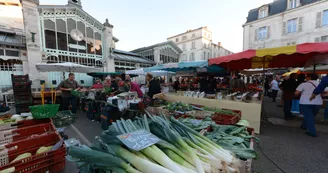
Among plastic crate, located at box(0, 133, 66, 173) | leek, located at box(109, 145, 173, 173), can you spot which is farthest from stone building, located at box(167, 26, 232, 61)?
leek, located at box(109, 145, 173, 173)

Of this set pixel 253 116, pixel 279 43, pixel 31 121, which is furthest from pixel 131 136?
pixel 279 43

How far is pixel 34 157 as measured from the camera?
71.2 inches

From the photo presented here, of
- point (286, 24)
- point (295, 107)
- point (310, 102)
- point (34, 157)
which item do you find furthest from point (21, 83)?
point (286, 24)

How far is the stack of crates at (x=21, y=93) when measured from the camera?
18.5ft

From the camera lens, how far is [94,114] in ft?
17.1

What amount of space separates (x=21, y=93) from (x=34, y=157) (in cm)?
597

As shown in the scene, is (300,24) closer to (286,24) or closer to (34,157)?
(286,24)

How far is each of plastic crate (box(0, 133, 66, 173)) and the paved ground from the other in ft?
1.70

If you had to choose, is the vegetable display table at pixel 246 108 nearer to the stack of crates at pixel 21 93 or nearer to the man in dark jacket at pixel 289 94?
the man in dark jacket at pixel 289 94

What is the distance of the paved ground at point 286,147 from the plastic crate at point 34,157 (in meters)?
0.52

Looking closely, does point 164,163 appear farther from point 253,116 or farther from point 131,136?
point 253,116

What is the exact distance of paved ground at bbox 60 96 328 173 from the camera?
2.48 meters

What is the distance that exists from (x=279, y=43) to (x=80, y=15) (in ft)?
75.0

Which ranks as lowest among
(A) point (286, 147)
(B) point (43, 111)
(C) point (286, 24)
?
(A) point (286, 147)
